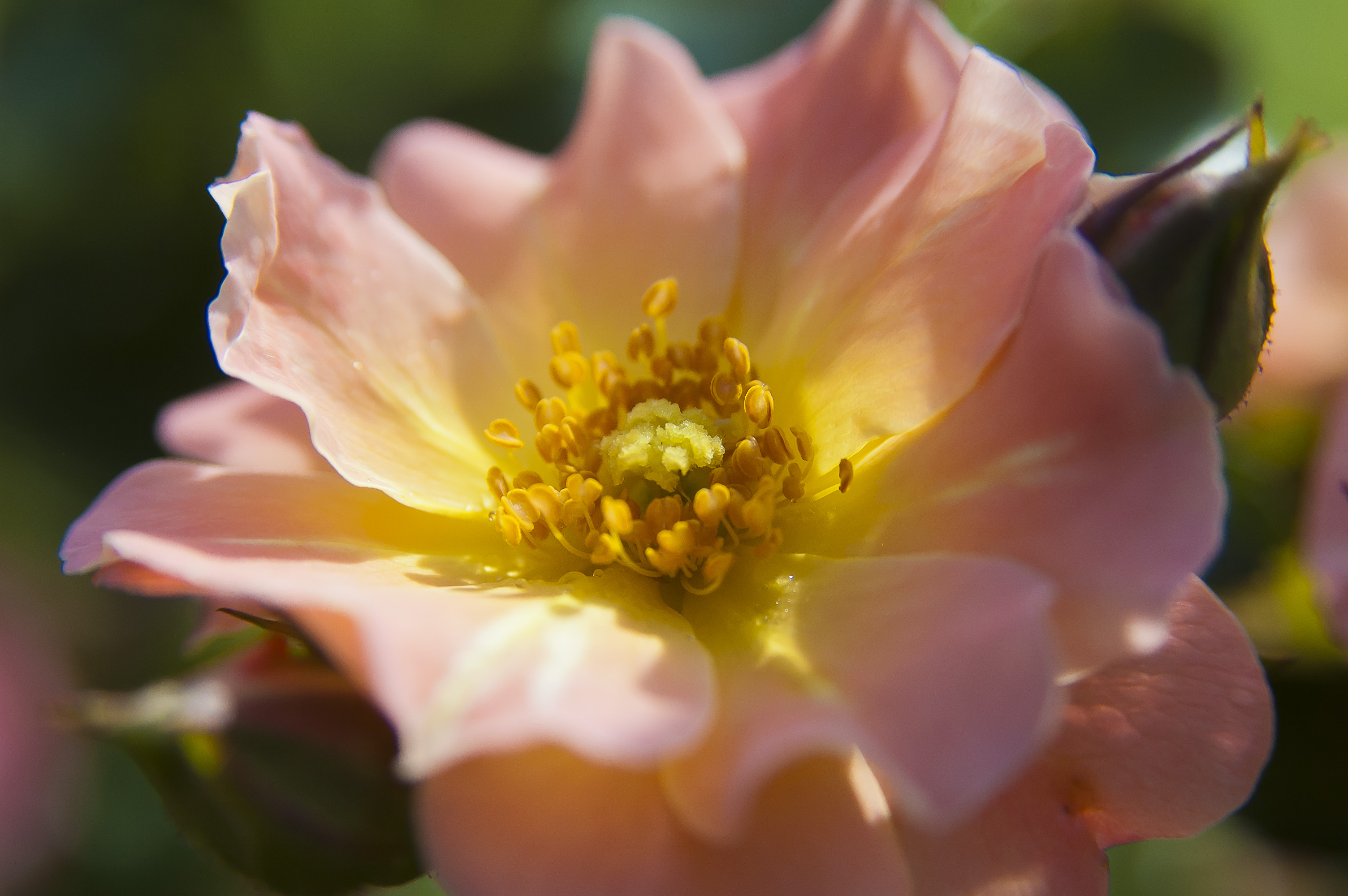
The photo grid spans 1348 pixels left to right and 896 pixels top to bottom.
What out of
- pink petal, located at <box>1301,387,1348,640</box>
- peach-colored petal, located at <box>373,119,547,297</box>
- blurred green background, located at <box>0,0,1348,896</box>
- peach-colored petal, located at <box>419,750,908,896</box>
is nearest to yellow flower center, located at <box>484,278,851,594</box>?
peach-colored petal, located at <box>373,119,547,297</box>

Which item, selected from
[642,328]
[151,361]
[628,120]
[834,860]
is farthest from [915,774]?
[151,361]

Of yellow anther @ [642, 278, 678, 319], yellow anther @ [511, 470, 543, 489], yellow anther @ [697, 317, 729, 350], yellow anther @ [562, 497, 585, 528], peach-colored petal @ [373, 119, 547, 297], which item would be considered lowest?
yellow anther @ [562, 497, 585, 528]

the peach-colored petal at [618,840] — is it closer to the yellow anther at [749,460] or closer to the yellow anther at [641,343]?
the yellow anther at [749,460]

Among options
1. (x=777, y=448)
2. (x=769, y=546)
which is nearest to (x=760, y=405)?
(x=777, y=448)

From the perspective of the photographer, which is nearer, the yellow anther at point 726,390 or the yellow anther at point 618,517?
the yellow anther at point 618,517

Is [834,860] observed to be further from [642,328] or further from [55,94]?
[55,94]

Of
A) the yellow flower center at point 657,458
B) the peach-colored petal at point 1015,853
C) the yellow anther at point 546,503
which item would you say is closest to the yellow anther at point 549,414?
the yellow flower center at point 657,458

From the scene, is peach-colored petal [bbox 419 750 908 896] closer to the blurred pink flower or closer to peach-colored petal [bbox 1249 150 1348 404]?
the blurred pink flower

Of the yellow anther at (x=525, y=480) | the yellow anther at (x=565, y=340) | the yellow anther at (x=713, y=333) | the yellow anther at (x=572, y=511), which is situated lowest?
the yellow anther at (x=572, y=511)
